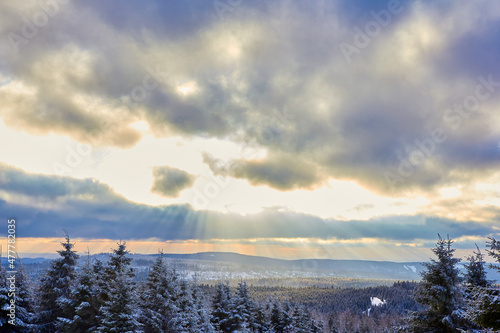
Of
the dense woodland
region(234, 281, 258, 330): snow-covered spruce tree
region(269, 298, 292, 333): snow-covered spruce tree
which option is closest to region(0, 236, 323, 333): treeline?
the dense woodland

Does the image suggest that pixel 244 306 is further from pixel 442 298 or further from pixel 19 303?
pixel 442 298

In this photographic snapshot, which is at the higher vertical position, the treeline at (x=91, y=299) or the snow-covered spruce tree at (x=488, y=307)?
the snow-covered spruce tree at (x=488, y=307)

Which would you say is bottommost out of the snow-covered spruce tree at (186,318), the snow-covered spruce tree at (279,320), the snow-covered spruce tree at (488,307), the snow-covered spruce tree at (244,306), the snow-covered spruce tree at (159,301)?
the snow-covered spruce tree at (279,320)

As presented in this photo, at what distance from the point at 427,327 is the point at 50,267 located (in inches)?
1158

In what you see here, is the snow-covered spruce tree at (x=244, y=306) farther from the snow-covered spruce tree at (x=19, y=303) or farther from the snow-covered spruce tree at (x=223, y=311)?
the snow-covered spruce tree at (x=19, y=303)

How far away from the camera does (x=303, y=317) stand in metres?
46.0

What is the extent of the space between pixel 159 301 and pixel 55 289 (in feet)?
28.2

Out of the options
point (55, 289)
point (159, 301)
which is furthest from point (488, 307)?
point (55, 289)

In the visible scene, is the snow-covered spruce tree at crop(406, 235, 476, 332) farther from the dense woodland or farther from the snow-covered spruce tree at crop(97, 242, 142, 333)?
the snow-covered spruce tree at crop(97, 242, 142, 333)

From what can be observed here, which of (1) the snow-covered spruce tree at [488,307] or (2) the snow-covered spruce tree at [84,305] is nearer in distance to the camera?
(1) the snow-covered spruce tree at [488,307]

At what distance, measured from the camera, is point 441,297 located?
16328mm

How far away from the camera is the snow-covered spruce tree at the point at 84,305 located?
20500 millimetres

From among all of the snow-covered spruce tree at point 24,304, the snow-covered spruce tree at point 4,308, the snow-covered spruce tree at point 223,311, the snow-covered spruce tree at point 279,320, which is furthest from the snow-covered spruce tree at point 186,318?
the snow-covered spruce tree at point 279,320

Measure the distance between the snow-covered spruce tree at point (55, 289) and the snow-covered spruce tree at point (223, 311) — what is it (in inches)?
759
